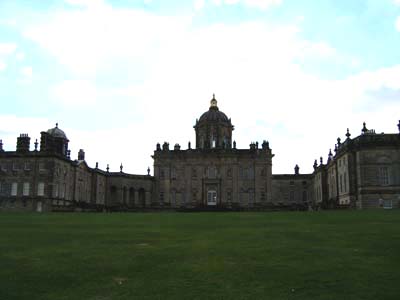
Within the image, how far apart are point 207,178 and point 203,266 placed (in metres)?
58.2

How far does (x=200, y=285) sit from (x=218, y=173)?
196ft

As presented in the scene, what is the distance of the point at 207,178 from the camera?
6906 centimetres

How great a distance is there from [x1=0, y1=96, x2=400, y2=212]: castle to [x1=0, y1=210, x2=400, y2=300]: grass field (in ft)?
115

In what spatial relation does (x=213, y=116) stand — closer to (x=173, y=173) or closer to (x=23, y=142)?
(x=173, y=173)

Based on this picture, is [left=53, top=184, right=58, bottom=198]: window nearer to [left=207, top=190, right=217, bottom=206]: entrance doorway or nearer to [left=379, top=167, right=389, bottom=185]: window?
[left=207, top=190, right=217, bottom=206]: entrance doorway

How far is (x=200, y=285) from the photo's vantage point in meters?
9.31

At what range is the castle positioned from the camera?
49531 mm

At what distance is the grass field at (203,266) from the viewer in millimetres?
8891

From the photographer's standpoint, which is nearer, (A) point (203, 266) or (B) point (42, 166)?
(A) point (203, 266)

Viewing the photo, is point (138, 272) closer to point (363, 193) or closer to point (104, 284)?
point (104, 284)

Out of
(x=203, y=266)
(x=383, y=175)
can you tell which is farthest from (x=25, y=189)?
(x=203, y=266)

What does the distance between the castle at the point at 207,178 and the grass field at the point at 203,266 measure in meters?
35.1

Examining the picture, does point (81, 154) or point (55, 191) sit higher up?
point (81, 154)

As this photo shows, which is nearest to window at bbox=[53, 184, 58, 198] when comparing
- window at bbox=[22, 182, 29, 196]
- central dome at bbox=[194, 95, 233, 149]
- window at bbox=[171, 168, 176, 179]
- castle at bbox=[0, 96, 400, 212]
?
castle at bbox=[0, 96, 400, 212]
